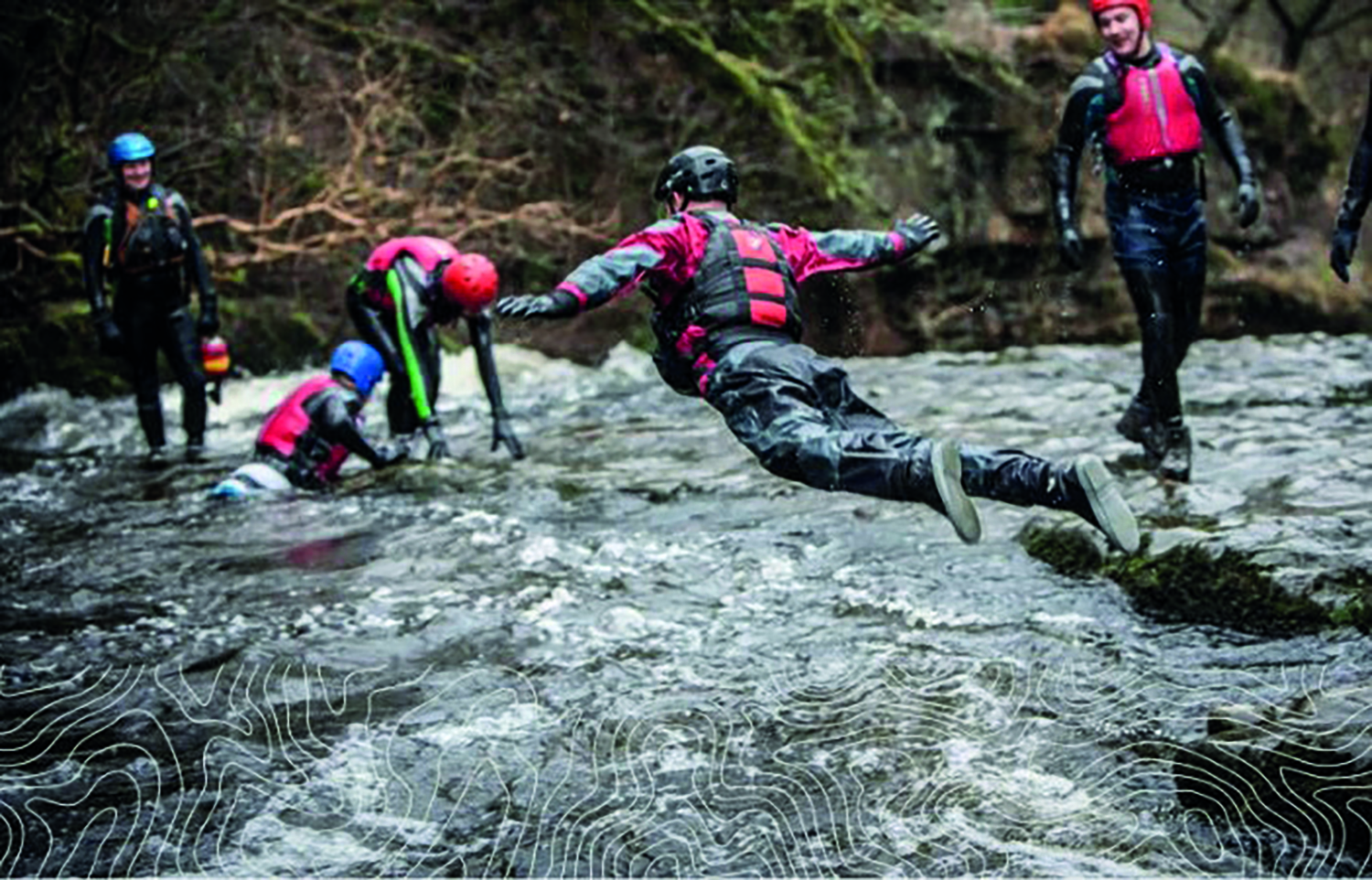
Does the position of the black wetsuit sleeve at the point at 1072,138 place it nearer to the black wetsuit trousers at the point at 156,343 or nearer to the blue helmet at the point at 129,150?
the blue helmet at the point at 129,150

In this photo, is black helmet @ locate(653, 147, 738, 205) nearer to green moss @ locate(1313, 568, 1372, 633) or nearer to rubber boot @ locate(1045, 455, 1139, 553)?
rubber boot @ locate(1045, 455, 1139, 553)

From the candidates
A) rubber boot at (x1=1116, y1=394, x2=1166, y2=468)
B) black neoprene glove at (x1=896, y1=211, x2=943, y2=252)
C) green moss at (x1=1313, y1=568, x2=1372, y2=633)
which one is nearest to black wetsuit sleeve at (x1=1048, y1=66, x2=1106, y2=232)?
rubber boot at (x1=1116, y1=394, x2=1166, y2=468)

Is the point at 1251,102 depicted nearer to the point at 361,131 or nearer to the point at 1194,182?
the point at 361,131

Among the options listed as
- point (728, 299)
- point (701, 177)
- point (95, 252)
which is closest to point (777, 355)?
point (728, 299)

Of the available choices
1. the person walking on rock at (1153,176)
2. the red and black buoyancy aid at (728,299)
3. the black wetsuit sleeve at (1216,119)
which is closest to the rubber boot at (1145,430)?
the person walking on rock at (1153,176)

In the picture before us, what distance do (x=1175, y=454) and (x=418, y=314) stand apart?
4.24 m

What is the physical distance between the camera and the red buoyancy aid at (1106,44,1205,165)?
687 centimetres

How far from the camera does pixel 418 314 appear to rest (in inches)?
360

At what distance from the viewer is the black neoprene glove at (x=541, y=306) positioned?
5105 mm

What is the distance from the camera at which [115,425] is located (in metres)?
12.3

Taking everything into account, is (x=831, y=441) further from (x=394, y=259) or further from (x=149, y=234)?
(x=149, y=234)

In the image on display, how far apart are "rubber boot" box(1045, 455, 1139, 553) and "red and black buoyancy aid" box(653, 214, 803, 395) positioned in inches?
50.5

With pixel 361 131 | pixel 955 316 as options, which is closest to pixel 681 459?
A: pixel 361 131

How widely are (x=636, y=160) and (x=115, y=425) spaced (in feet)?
19.4
